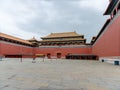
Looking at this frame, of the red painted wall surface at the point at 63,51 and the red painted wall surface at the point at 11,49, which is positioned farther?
the red painted wall surface at the point at 63,51

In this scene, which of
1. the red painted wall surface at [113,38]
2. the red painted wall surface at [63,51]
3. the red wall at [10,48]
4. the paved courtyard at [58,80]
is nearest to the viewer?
the paved courtyard at [58,80]

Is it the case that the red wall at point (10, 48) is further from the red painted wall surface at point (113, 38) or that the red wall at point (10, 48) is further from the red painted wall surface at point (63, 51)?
the red painted wall surface at point (113, 38)

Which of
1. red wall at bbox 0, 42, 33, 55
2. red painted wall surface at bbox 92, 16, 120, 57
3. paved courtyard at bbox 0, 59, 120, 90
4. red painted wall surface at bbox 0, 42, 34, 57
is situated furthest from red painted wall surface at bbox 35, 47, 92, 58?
paved courtyard at bbox 0, 59, 120, 90

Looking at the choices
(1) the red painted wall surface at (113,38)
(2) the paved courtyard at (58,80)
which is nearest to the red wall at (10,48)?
(1) the red painted wall surface at (113,38)

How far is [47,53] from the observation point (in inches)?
1128

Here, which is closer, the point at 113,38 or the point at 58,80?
the point at 58,80

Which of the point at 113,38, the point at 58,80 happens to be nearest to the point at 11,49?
the point at 113,38

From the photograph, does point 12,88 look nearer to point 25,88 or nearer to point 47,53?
point 25,88

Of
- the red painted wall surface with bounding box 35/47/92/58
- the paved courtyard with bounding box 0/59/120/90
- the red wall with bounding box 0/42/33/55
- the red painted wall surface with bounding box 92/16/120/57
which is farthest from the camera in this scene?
the red painted wall surface with bounding box 35/47/92/58

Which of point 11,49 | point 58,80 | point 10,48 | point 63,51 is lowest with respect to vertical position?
point 58,80

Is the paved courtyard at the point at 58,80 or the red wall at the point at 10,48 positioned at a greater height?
the red wall at the point at 10,48

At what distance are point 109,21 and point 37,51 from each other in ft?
67.1

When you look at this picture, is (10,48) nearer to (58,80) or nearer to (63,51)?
(63,51)

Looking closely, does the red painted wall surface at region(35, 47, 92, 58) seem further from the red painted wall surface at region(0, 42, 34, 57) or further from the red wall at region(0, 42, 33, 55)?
the red wall at region(0, 42, 33, 55)
